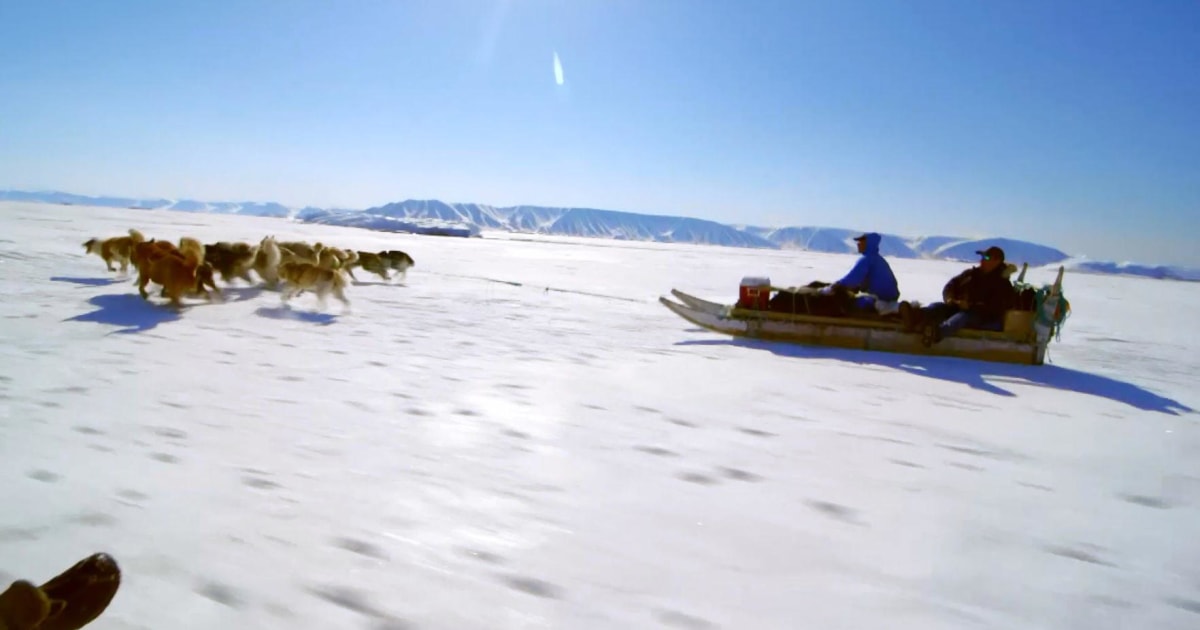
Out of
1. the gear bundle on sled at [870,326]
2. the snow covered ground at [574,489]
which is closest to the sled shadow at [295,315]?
the snow covered ground at [574,489]

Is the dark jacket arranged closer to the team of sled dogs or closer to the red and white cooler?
the red and white cooler

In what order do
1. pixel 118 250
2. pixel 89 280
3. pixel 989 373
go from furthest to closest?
1. pixel 118 250
2. pixel 89 280
3. pixel 989 373

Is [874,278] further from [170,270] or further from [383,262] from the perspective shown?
[383,262]

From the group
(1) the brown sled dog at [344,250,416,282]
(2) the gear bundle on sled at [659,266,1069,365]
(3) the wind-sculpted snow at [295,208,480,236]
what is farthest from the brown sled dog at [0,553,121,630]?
(3) the wind-sculpted snow at [295,208,480,236]

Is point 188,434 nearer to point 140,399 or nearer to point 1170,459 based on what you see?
point 140,399

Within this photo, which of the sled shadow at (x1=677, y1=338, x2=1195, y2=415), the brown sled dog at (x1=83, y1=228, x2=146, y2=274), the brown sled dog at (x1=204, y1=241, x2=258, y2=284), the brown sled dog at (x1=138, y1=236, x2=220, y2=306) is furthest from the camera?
the brown sled dog at (x1=83, y1=228, x2=146, y2=274)

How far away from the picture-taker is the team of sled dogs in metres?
6.71

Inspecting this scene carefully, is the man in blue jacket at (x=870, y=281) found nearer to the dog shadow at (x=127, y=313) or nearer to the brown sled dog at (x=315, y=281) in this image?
the brown sled dog at (x=315, y=281)

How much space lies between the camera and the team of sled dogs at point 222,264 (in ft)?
22.0

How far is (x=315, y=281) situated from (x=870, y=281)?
6898 mm

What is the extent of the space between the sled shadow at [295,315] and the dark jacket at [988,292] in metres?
6.77

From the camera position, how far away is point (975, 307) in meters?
6.10

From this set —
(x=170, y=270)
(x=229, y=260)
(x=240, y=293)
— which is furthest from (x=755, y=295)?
(x=229, y=260)

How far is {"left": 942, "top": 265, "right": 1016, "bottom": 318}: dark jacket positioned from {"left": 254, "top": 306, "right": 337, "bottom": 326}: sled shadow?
6771 mm
